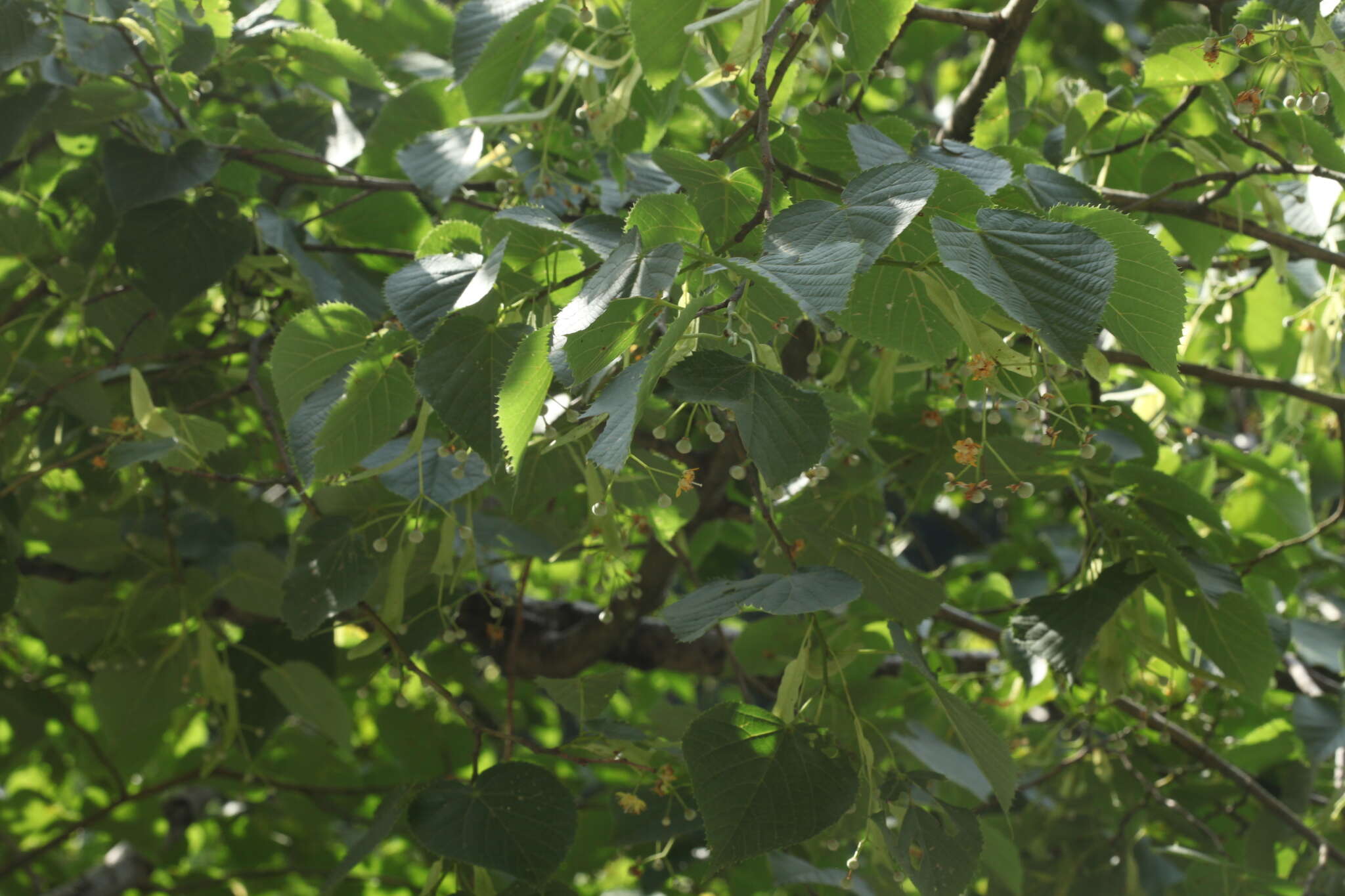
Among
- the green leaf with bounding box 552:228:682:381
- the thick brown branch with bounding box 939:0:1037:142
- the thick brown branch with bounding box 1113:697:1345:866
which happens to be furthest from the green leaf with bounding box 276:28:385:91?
the thick brown branch with bounding box 1113:697:1345:866

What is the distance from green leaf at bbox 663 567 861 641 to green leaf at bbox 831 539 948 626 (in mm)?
190

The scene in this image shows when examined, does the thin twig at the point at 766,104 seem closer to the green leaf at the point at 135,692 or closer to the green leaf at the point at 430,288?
the green leaf at the point at 430,288

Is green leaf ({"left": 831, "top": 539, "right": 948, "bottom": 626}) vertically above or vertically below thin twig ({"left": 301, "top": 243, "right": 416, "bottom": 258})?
below

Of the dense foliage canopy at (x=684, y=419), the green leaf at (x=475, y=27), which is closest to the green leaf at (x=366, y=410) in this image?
the dense foliage canopy at (x=684, y=419)

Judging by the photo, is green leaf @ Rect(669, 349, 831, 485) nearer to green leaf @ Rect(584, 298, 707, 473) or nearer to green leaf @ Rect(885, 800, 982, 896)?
green leaf @ Rect(584, 298, 707, 473)

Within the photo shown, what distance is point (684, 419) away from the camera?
124 centimetres

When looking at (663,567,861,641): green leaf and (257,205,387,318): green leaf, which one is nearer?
(663,567,861,641): green leaf

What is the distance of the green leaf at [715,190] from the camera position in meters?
0.95

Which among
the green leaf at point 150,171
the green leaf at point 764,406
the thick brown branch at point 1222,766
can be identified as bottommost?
the thick brown branch at point 1222,766

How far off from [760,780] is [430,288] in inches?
21.7

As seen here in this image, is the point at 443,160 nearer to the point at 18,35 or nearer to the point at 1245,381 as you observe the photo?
the point at 18,35

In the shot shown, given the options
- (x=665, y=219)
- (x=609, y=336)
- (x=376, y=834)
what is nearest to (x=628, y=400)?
(x=609, y=336)

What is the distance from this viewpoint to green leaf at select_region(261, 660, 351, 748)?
1731 mm

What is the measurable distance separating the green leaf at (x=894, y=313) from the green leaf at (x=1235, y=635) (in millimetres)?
665
